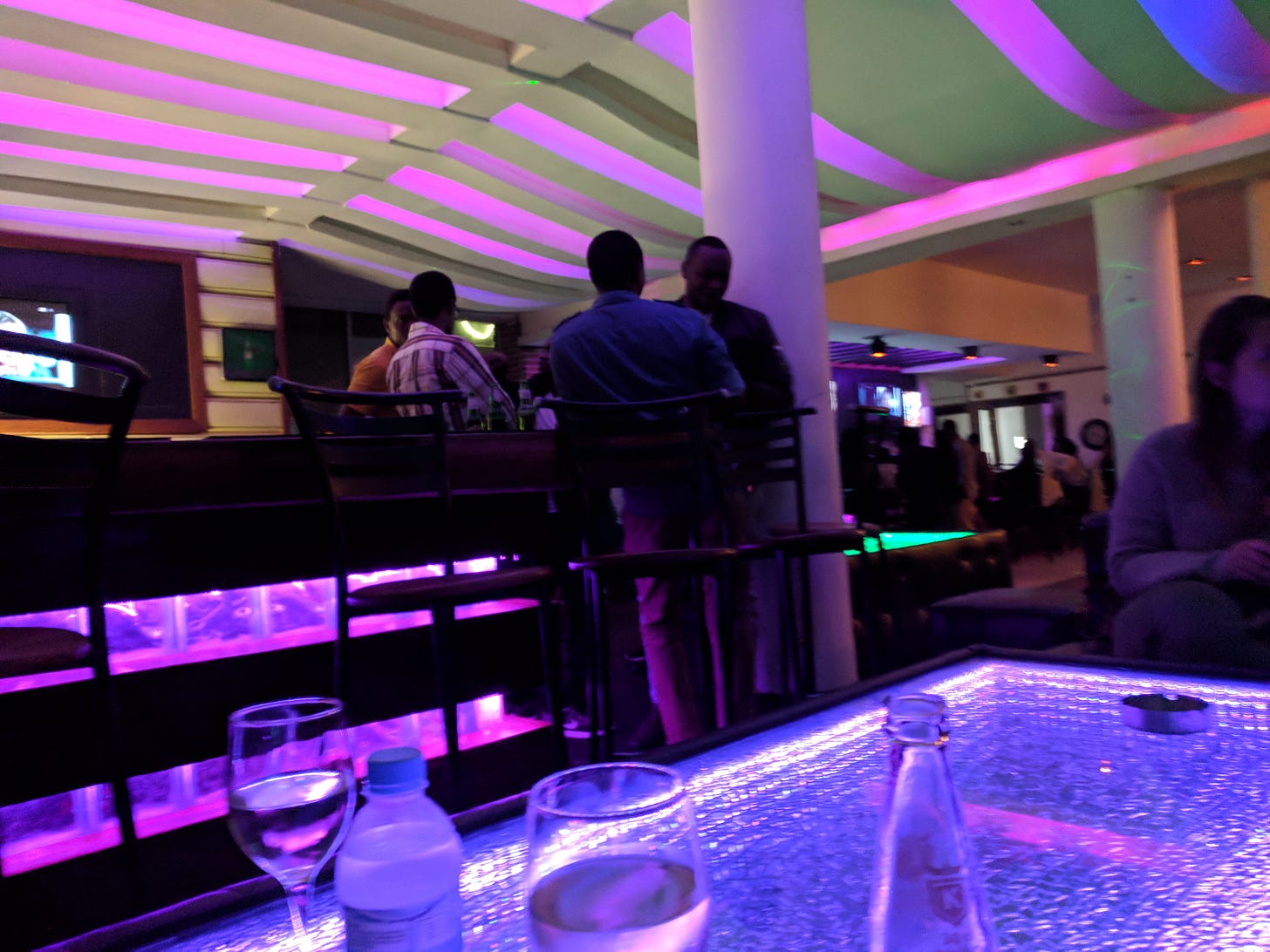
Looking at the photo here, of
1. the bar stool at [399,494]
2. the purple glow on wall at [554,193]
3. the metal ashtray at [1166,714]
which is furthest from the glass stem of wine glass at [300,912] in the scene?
the purple glow on wall at [554,193]

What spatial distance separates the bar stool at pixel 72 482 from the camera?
1472 millimetres

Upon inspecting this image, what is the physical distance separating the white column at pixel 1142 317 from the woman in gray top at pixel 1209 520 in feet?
18.0

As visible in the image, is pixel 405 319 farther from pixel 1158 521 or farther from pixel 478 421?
pixel 1158 521

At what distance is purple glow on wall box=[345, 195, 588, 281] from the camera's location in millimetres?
8195

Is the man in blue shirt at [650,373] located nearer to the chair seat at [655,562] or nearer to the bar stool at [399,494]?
the chair seat at [655,562]

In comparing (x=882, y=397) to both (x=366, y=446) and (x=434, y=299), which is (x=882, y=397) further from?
(x=366, y=446)

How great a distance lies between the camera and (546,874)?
1.25 feet

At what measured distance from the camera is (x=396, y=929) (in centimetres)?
43

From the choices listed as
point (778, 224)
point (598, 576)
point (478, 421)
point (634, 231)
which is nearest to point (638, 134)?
point (634, 231)

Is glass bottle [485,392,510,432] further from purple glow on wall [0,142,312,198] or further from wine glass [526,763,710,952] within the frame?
purple glow on wall [0,142,312,198]

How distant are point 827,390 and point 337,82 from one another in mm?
4277

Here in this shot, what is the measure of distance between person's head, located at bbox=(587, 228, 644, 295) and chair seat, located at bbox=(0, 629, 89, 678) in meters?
1.67

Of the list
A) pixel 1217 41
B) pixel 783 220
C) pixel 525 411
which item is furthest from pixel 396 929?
pixel 1217 41

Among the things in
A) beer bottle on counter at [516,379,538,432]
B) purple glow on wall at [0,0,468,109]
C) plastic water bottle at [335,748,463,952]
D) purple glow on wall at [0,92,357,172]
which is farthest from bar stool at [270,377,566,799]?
purple glow on wall at [0,92,357,172]
